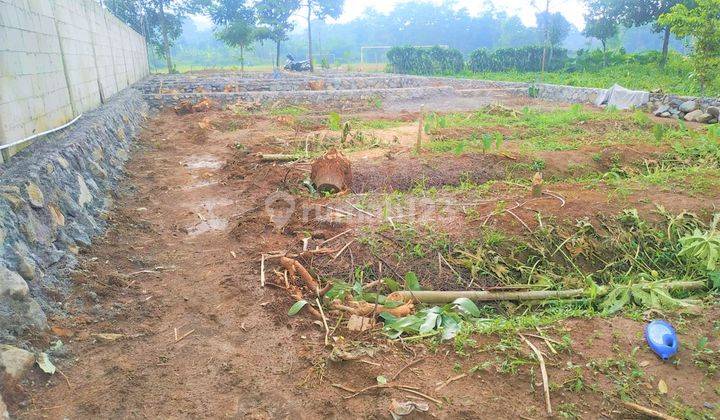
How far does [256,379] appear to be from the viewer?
8.75ft

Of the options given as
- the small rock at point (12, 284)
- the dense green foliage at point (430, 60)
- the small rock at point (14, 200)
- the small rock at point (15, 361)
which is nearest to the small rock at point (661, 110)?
the small rock at point (14, 200)

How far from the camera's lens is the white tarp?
43.0ft

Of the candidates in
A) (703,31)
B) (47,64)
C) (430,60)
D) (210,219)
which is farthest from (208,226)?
(430,60)

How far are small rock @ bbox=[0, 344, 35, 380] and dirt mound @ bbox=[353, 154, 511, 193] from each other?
4.49m

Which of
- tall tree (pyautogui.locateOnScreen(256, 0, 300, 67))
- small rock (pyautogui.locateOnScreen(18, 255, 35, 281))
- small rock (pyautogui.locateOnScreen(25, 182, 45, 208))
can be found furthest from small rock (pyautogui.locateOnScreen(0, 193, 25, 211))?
tall tree (pyautogui.locateOnScreen(256, 0, 300, 67))

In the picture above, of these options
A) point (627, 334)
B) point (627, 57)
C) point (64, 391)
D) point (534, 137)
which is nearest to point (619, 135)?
point (534, 137)

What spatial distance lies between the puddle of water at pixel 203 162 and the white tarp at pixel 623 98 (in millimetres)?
11163

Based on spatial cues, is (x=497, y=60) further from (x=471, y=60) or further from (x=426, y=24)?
(x=426, y=24)

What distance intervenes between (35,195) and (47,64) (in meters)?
3.01

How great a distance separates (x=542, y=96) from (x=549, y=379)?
16829mm

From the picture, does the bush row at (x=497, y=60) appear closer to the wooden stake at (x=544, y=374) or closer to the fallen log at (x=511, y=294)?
the fallen log at (x=511, y=294)

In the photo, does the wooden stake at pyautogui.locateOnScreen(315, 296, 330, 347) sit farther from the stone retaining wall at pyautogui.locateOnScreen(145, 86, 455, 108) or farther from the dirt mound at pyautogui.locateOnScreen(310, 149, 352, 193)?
the stone retaining wall at pyautogui.locateOnScreen(145, 86, 455, 108)

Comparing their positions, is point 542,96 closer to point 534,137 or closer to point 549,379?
point 534,137

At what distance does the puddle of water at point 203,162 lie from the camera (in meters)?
7.65
